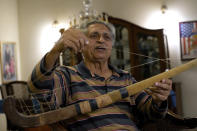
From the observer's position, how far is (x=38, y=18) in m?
4.04

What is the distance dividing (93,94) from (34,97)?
0.29 m

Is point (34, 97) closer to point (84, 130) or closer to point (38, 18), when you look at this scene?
point (84, 130)

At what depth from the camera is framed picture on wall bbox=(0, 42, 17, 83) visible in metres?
3.42

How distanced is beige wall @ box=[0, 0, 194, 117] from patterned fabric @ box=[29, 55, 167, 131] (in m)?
1.99

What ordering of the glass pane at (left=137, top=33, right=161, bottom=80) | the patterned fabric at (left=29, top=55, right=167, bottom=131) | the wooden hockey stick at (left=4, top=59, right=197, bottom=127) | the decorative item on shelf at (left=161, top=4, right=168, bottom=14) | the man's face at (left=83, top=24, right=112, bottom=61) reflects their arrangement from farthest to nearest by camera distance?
the decorative item on shelf at (left=161, top=4, right=168, bottom=14), the glass pane at (left=137, top=33, right=161, bottom=80), the man's face at (left=83, top=24, right=112, bottom=61), the patterned fabric at (left=29, top=55, right=167, bottom=131), the wooden hockey stick at (left=4, top=59, right=197, bottom=127)

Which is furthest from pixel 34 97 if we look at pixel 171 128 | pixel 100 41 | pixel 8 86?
pixel 8 86

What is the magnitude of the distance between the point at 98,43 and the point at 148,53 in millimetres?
1936

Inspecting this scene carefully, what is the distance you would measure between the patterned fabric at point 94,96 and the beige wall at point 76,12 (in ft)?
6.52

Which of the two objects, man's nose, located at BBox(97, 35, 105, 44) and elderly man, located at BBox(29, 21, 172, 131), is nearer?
elderly man, located at BBox(29, 21, 172, 131)

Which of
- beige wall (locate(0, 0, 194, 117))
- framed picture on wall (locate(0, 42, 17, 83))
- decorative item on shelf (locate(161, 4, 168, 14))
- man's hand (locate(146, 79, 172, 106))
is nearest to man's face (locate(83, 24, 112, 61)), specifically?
man's hand (locate(146, 79, 172, 106))

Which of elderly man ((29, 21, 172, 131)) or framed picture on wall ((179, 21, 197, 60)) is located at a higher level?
framed picture on wall ((179, 21, 197, 60))

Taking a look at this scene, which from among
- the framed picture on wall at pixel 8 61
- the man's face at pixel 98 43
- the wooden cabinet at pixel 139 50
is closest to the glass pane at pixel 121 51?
the wooden cabinet at pixel 139 50

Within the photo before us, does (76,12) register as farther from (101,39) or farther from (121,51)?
(101,39)

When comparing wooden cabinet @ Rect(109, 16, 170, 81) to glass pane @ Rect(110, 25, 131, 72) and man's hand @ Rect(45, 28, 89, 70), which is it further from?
man's hand @ Rect(45, 28, 89, 70)
